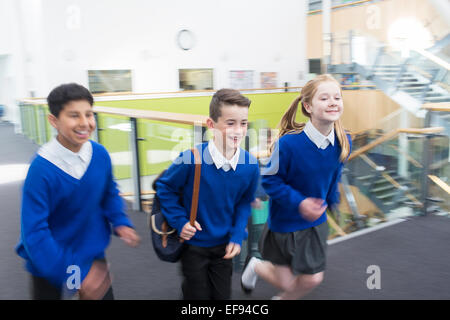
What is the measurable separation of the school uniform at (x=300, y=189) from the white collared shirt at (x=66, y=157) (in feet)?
2.82

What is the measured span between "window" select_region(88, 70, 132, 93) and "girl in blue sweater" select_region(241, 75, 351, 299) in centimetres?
1026

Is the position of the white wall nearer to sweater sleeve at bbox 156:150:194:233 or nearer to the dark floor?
the dark floor

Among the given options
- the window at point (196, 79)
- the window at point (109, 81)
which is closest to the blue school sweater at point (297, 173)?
the window at point (109, 81)

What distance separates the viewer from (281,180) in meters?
1.98

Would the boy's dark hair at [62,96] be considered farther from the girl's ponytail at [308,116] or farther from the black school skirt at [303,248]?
the black school skirt at [303,248]

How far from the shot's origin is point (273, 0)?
14828 mm

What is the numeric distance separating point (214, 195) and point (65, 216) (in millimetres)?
622

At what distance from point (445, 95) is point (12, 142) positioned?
9.62 m

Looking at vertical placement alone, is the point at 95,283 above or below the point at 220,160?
below

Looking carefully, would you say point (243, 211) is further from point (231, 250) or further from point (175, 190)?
point (175, 190)

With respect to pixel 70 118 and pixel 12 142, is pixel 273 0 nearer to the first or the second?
pixel 12 142

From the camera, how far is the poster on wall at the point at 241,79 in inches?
553

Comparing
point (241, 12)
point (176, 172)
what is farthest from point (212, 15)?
point (176, 172)

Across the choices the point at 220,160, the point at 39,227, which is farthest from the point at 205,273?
the point at 39,227
